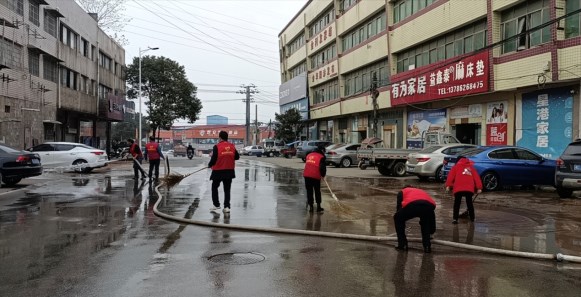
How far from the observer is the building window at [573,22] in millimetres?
17156

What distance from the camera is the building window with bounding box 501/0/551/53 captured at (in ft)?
61.0

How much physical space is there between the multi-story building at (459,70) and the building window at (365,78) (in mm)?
88

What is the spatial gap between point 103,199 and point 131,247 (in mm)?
5850

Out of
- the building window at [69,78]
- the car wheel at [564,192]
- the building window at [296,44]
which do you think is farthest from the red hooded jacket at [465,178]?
the building window at [296,44]

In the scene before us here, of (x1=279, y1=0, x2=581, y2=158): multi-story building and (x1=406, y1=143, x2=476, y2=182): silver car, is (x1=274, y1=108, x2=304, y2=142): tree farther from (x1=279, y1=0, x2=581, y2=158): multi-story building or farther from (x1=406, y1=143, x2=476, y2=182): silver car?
(x1=406, y1=143, x2=476, y2=182): silver car

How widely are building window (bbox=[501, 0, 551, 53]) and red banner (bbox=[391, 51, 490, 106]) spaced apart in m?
1.30

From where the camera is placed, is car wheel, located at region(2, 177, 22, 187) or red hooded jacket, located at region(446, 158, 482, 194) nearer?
red hooded jacket, located at region(446, 158, 482, 194)

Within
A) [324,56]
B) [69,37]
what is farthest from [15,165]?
[324,56]

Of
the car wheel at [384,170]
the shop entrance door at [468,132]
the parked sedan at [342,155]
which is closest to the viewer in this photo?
the car wheel at [384,170]

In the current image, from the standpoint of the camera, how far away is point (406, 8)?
96.8 feet

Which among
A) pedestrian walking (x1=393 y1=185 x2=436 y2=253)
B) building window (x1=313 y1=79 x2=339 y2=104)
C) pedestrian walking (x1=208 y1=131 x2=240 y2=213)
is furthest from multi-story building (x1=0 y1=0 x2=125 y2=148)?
building window (x1=313 y1=79 x2=339 y2=104)

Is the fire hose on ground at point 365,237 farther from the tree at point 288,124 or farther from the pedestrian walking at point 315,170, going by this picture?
the tree at point 288,124

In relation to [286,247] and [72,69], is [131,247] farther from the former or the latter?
[72,69]

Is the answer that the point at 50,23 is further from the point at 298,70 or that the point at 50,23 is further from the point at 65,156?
the point at 298,70
